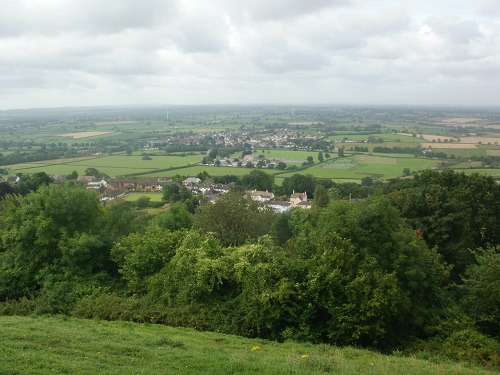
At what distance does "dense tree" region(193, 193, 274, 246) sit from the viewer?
24.4 m

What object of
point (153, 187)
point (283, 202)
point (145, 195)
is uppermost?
point (153, 187)

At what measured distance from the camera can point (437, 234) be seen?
20.2 metres

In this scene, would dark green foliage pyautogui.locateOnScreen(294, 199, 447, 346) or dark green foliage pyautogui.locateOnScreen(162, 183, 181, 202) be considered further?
dark green foliage pyautogui.locateOnScreen(162, 183, 181, 202)

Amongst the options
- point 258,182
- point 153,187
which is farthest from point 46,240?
point 258,182

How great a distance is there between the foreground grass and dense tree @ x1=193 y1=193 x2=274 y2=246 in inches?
473

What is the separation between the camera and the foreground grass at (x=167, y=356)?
8922 mm

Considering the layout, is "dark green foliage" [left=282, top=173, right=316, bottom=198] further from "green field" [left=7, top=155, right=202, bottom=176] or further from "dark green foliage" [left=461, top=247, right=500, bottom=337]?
"dark green foliage" [left=461, top=247, right=500, bottom=337]

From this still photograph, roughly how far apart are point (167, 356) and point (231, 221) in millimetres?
15404

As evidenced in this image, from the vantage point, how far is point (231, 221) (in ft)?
82.4

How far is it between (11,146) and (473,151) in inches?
3873

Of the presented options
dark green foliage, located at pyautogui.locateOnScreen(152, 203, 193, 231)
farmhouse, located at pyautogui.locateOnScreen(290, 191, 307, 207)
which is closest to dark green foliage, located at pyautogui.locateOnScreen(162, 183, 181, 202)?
farmhouse, located at pyautogui.locateOnScreen(290, 191, 307, 207)

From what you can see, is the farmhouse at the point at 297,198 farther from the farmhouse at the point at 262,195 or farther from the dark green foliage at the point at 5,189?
the dark green foliage at the point at 5,189

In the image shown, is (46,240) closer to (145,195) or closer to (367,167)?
(145,195)

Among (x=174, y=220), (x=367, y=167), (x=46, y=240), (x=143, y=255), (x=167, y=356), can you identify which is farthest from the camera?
(x=367, y=167)
